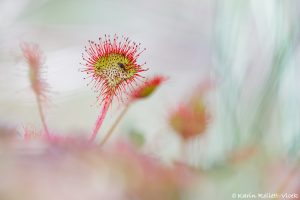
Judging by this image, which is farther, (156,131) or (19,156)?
(156,131)

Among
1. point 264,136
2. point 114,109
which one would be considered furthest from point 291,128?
point 114,109

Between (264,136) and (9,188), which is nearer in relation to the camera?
(9,188)

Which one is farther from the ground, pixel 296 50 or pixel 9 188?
pixel 296 50

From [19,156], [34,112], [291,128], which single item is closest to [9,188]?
[19,156]

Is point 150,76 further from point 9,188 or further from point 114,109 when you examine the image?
point 9,188

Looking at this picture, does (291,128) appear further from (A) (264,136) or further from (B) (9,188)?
(B) (9,188)
